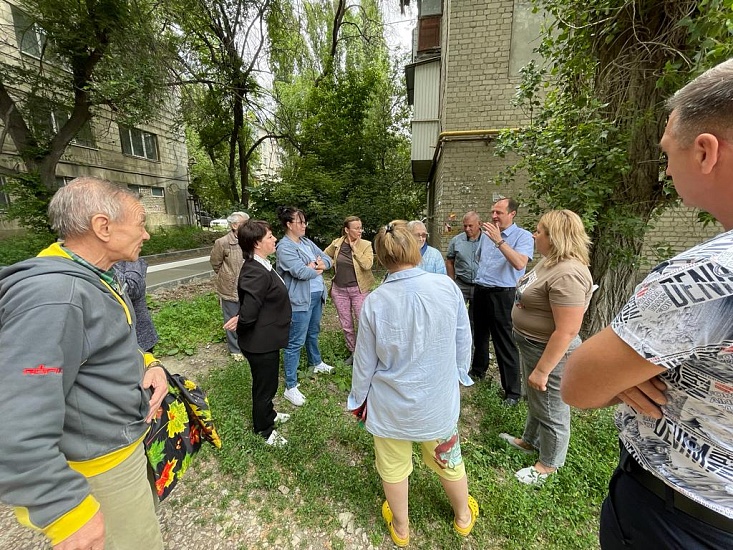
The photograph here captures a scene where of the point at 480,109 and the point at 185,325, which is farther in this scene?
the point at 480,109

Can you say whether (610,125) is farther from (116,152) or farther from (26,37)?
(116,152)

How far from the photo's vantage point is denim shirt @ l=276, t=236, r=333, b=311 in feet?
10.9

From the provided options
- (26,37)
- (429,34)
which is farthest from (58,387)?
(26,37)

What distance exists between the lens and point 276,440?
275cm

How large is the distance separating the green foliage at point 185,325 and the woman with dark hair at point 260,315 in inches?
101

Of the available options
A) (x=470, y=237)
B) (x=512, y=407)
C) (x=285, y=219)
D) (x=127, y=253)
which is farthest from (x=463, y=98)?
(x=127, y=253)

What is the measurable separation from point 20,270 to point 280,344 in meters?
1.72

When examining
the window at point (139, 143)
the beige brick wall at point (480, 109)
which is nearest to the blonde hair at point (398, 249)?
the beige brick wall at point (480, 109)

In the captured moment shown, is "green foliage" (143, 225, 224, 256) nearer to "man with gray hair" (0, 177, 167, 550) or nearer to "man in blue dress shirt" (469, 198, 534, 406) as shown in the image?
"man in blue dress shirt" (469, 198, 534, 406)

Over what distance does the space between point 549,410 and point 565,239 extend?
114 cm

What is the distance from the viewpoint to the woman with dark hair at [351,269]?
3.96m

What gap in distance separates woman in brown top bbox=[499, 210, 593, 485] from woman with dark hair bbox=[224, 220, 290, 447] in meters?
1.80

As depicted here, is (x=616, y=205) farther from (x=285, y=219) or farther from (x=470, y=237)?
(x=285, y=219)

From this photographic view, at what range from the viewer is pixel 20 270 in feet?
3.37
